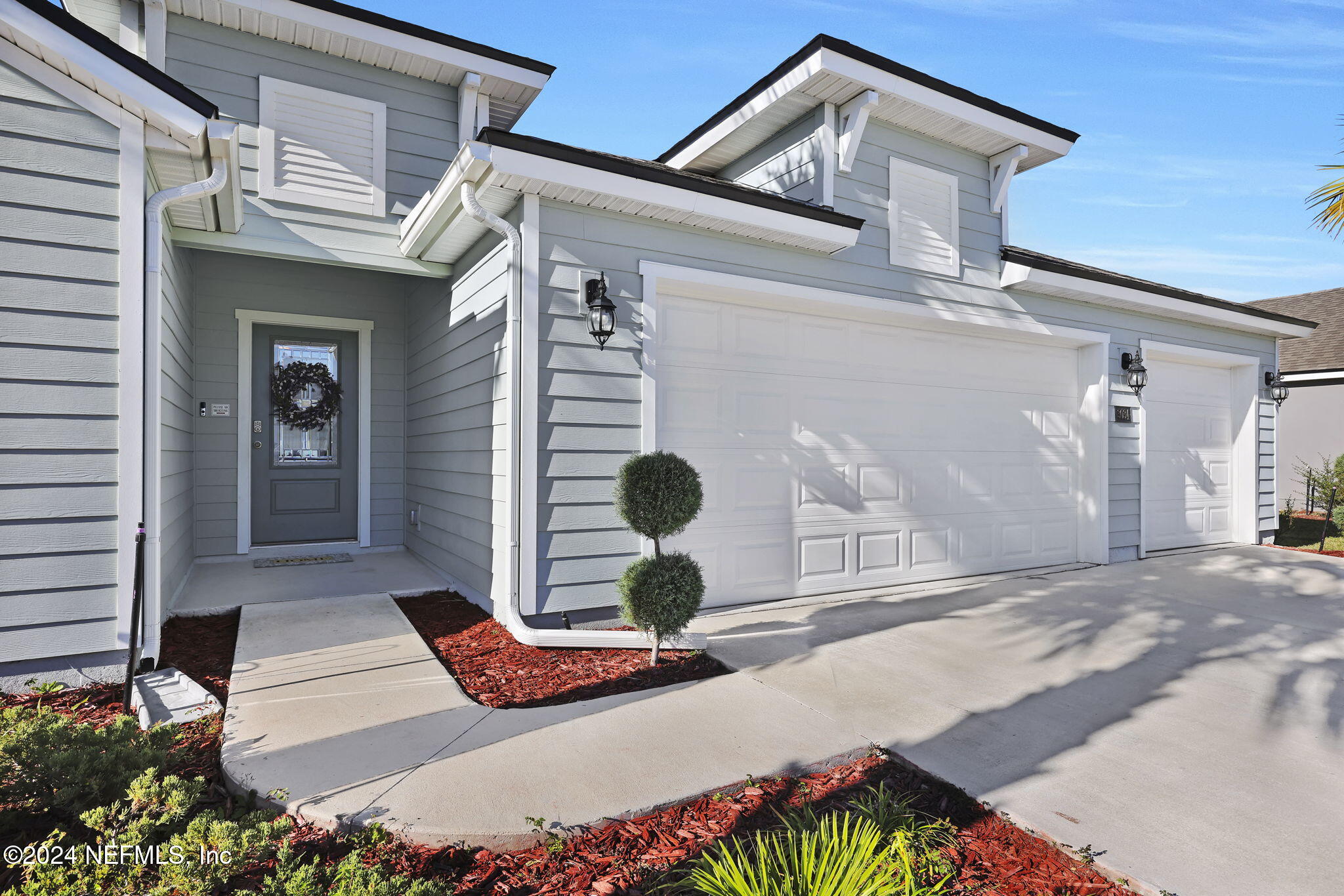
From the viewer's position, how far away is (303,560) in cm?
609

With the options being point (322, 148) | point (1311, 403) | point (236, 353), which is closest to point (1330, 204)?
point (322, 148)

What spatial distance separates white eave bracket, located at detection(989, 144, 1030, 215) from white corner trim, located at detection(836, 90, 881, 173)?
166 centimetres

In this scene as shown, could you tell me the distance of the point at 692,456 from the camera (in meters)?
4.80

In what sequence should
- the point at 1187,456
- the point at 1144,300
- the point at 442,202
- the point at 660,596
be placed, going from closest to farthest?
the point at 660,596
the point at 442,202
the point at 1144,300
the point at 1187,456

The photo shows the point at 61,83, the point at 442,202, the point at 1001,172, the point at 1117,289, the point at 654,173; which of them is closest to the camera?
the point at 61,83

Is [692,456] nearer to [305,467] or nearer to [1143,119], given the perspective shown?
[305,467]

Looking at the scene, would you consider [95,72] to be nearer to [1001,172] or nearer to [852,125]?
[852,125]

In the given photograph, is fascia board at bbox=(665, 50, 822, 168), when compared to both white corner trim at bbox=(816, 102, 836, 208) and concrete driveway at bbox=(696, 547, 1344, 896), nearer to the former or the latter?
white corner trim at bbox=(816, 102, 836, 208)

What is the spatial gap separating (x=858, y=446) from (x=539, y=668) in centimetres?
315

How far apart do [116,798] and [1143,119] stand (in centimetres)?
1218

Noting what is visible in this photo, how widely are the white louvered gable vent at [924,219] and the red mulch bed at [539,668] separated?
3.86 metres

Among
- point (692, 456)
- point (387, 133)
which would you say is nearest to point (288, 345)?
point (387, 133)

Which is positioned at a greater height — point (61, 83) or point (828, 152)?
point (828, 152)

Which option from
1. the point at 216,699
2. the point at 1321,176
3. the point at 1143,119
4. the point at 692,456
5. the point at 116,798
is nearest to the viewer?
the point at 116,798
